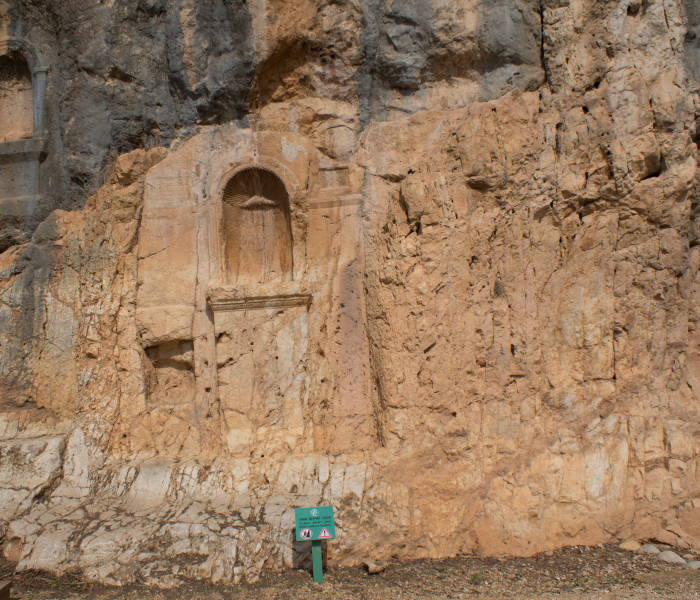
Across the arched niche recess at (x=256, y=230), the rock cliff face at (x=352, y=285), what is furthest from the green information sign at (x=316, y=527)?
the arched niche recess at (x=256, y=230)

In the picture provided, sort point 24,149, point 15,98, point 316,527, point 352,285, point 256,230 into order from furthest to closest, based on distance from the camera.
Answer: point 15,98 < point 24,149 < point 256,230 < point 352,285 < point 316,527

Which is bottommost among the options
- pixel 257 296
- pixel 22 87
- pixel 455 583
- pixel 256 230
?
pixel 455 583

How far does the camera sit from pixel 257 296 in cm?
569

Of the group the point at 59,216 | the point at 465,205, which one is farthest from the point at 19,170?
the point at 465,205

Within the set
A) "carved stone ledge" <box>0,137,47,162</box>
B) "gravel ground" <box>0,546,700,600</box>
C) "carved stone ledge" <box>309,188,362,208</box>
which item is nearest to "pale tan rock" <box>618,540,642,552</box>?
"gravel ground" <box>0,546,700,600</box>

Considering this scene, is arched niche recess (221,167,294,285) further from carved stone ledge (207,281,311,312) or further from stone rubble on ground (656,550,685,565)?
stone rubble on ground (656,550,685,565)

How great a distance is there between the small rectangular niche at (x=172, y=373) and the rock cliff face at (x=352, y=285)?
0.02 m

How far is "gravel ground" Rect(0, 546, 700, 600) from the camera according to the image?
14.6 ft

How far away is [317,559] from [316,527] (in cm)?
25

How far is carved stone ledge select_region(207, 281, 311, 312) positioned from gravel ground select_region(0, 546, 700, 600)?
220 cm

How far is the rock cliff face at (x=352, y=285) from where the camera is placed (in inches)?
204

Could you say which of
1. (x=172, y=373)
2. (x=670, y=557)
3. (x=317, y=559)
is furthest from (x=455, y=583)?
(x=172, y=373)

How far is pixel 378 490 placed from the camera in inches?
199

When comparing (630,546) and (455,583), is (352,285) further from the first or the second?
(630,546)
